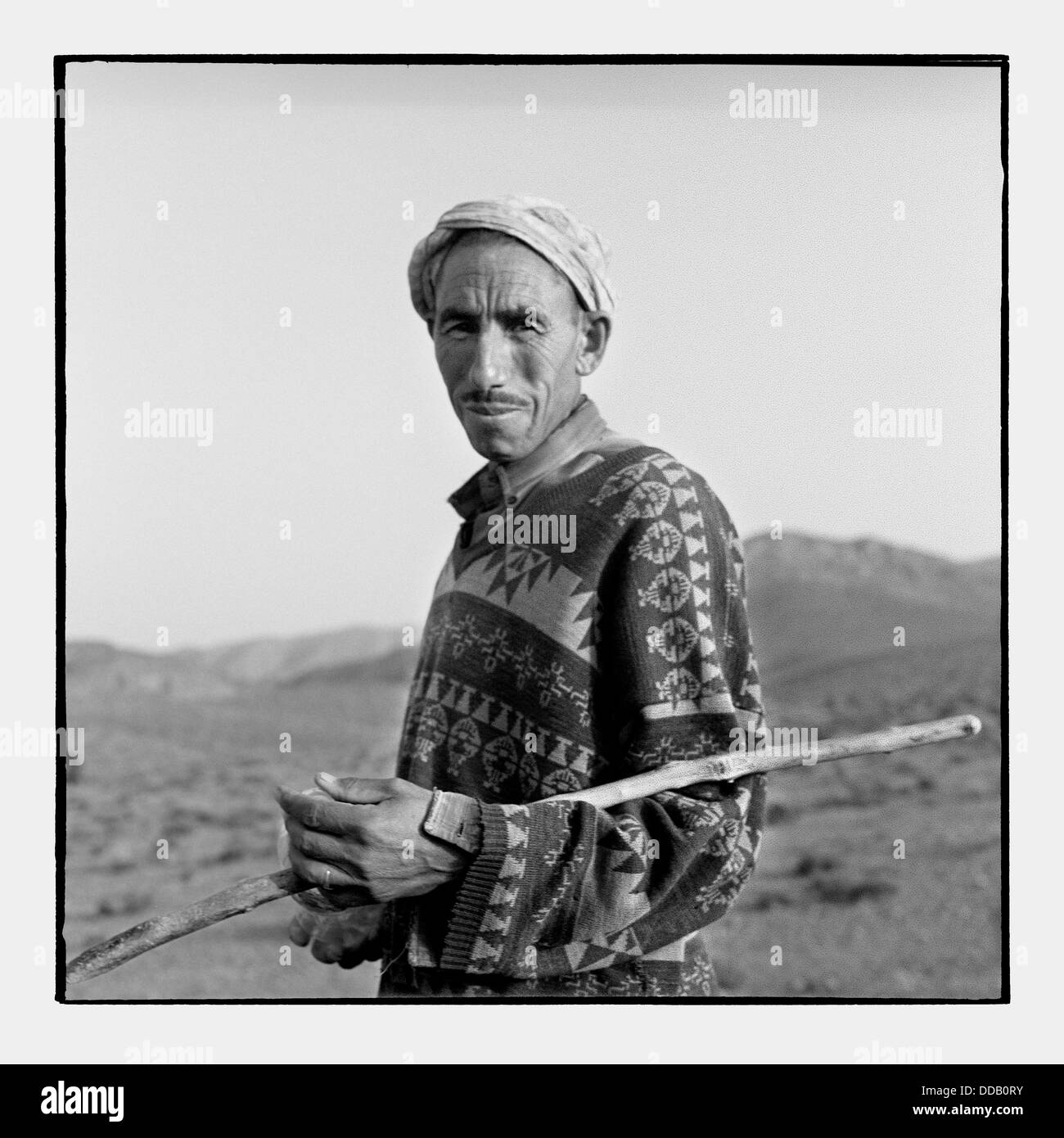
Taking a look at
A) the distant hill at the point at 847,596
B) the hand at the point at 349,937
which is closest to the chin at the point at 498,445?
the distant hill at the point at 847,596

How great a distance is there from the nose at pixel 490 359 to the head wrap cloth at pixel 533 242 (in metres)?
0.18

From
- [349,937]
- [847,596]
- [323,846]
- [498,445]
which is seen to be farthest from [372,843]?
[847,596]

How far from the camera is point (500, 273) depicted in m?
3.60

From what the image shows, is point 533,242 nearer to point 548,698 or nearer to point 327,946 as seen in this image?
point 548,698

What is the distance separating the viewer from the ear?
3.70 metres

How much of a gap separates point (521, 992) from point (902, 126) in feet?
7.22

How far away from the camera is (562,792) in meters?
3.46

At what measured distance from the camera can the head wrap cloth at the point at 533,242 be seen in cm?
361

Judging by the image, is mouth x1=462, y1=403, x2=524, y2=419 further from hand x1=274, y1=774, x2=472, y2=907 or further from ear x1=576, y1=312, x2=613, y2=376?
hand x1=274, y1=774, x2=472, y2=907

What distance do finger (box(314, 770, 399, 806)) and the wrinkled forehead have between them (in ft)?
3.35

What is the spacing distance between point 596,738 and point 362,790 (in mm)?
486

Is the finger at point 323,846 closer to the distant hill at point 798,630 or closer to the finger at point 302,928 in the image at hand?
the finger at point 302,928

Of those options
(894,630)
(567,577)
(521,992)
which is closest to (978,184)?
(894,630)

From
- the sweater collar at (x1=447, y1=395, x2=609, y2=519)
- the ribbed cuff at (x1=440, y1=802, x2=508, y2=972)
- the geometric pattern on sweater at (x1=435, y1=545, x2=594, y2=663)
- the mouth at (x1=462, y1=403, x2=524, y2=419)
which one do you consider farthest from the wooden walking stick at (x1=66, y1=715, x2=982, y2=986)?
the mouth at (x1=462, y1=403, x2=524, y2=419)
